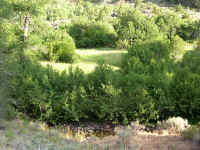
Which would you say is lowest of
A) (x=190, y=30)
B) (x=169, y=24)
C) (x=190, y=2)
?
(x=190, y=30)

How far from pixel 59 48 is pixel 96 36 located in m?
13.5

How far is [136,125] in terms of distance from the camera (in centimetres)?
1103

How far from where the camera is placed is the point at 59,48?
30.9 meters

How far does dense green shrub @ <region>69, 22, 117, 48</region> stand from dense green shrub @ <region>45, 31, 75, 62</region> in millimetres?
11689

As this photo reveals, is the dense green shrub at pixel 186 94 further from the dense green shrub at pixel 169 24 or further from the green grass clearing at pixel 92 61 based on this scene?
the dense green shrub at pixel 169 24

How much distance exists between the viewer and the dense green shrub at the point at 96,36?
42938 millimetres

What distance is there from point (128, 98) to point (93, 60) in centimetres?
1910

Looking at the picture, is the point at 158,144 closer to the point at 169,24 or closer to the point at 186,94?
the point at 186,94

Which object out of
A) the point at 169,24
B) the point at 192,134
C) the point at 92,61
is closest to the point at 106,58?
the point at 92,61

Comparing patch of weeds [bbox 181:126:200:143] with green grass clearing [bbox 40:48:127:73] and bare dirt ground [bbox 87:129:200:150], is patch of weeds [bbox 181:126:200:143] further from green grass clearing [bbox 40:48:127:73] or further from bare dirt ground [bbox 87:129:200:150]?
green grass clearing [bbox 40:48:127:73]

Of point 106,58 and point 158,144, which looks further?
point 106,58

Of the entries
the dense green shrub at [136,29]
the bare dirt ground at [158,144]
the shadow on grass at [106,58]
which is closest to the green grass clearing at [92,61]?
the shadow on grass at [106,58]

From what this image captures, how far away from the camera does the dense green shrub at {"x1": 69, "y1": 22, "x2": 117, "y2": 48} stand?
1690 inches

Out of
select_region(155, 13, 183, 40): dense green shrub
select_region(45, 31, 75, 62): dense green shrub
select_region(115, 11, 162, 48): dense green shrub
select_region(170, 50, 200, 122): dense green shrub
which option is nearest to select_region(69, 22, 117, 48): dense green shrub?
select_region(115, 11, 162, 48): dense green shrub
